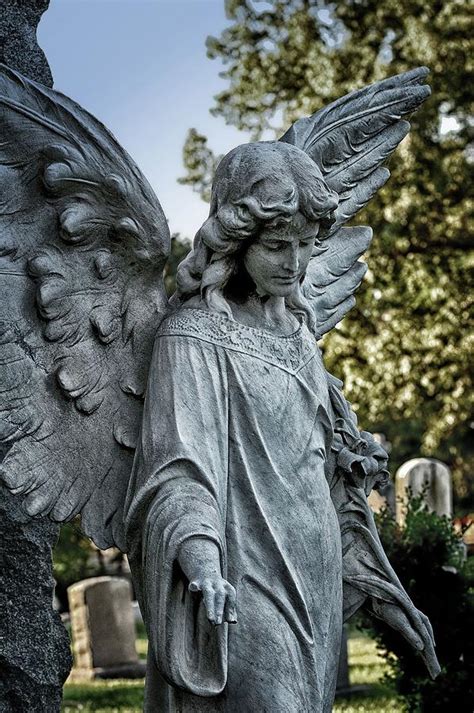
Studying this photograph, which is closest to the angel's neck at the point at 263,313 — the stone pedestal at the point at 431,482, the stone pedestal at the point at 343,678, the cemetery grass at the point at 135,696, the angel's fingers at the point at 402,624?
the angel's fingers at the point at 402,624

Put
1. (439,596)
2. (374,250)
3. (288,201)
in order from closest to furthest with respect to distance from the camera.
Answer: (288,201) < (439,596) < (374,250)

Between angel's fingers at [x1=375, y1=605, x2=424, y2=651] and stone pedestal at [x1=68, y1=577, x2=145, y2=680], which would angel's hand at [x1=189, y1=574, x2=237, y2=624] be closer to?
angel's fingers at [x1=375, y1=605, x2=424, y2=651]

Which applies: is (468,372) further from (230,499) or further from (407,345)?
(230,499)

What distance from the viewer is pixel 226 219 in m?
3.86

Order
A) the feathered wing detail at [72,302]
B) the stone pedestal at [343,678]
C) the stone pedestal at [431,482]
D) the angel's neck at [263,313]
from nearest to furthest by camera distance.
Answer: the feathered wing detail at [72,302], the angel's neck at [263,313], the stone pedestal at [431,482], the stone pedestal at [343,678]

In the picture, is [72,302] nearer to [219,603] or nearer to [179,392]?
[179,392]

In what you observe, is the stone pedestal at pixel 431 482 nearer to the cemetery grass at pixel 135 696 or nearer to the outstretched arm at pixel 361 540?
the cemetery grass at pixel 135 696

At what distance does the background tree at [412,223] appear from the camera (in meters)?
15.9

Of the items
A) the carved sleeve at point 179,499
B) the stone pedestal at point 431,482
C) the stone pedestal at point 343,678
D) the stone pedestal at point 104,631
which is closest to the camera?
the carved sleeve at point 179,499

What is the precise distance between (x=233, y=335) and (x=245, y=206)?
0.39 meters

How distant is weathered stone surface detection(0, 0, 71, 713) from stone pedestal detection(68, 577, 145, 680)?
9.42 meters

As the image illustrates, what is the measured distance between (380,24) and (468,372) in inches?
179

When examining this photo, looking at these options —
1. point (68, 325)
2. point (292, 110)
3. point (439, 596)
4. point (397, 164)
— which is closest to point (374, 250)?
point (397, 164)

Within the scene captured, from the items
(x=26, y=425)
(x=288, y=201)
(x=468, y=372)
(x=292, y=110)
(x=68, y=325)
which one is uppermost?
(x=292, y=110)
